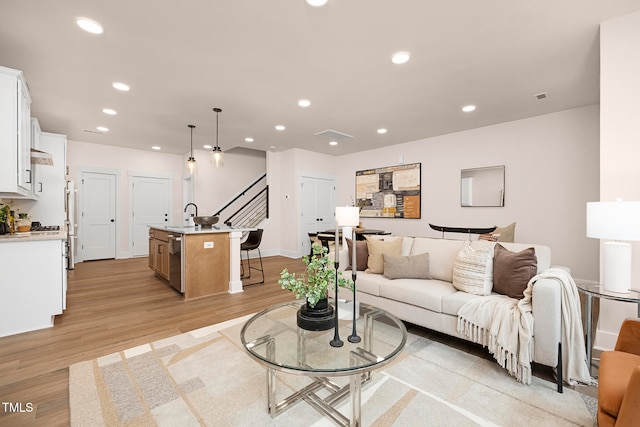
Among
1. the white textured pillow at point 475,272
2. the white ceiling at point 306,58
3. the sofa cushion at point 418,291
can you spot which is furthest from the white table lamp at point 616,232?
the white ceiling at point 306,58

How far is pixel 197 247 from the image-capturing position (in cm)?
385

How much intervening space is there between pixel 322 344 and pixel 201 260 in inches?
111

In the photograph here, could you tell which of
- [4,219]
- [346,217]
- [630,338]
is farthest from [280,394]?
[4,219]

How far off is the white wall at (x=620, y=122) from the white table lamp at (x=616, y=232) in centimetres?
52

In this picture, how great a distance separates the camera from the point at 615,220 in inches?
67.6

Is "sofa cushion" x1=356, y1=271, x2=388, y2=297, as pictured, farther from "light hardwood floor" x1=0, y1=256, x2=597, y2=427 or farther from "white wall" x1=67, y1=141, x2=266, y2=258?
"white wall" x1=67, y1=141, x2=266, y2=258

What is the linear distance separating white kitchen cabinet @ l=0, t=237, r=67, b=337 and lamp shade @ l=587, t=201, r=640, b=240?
4.52m

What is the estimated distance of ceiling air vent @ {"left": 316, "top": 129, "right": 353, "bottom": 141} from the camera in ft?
17.6

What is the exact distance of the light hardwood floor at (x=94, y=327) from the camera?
176 cm

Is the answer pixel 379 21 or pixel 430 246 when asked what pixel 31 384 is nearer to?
pixel 430 246

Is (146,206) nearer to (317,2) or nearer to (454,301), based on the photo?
(317,2)

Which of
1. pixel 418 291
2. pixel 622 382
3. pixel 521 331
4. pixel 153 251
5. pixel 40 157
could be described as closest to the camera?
pixel 622 382

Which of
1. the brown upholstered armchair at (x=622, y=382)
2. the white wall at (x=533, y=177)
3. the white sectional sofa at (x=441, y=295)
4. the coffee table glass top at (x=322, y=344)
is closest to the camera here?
the brown upholstered armchair at (x=622, y=382)

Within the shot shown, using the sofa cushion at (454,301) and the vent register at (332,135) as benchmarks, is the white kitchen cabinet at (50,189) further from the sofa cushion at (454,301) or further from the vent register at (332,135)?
the sofa cushion at (454,301)
